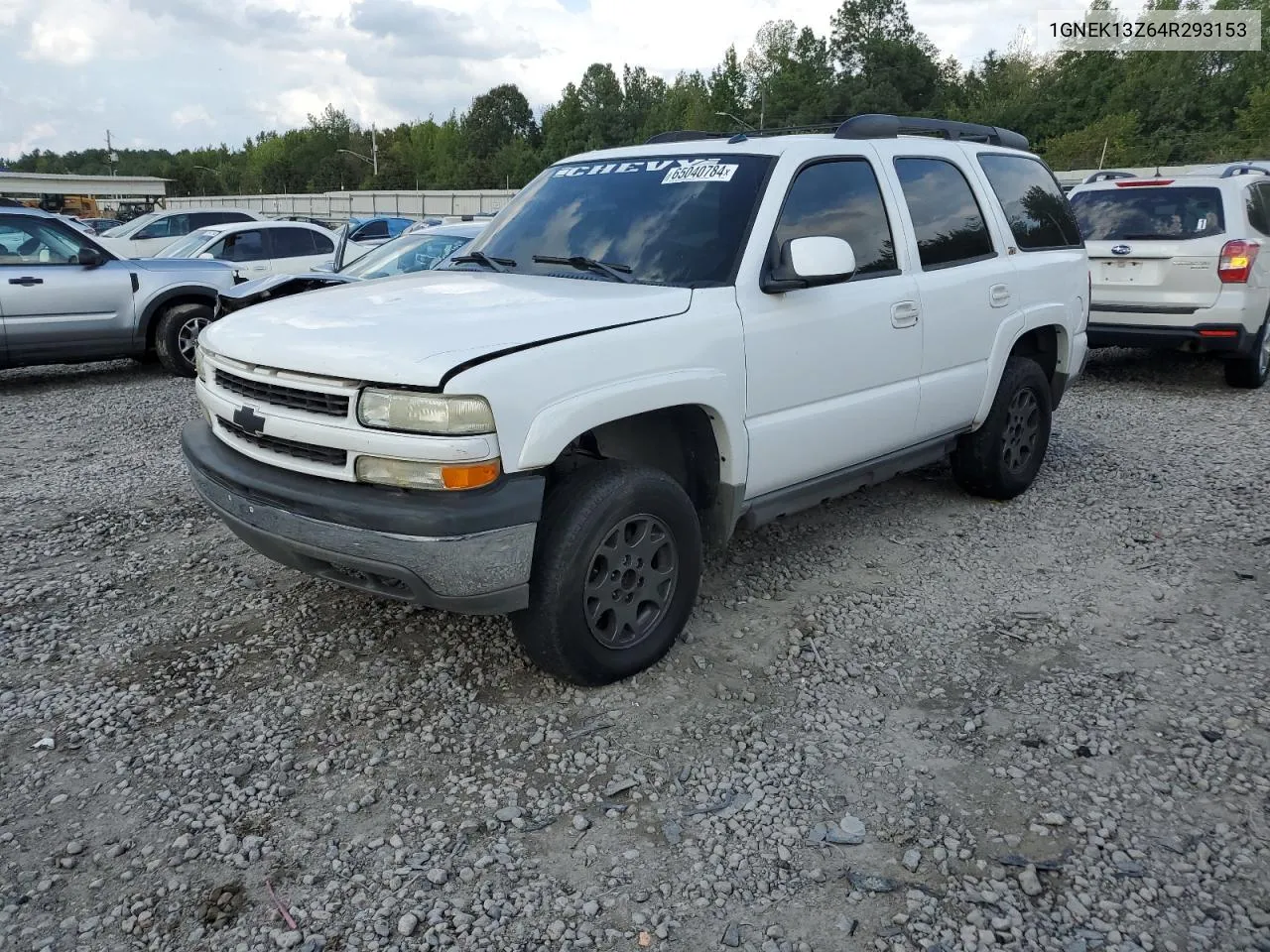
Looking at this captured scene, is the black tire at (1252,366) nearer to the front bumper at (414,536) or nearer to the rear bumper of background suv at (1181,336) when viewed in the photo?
the rear bumper of background suv at (1181,336)

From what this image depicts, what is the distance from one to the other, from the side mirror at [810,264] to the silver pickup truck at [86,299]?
7897mm

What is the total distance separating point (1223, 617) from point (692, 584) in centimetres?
231

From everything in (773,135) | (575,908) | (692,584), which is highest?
(773,135)

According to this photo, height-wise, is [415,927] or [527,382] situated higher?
[527,382]

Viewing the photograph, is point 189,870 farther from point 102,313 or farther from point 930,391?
point 102,313

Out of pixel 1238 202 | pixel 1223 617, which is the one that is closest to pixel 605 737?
pixel 1223 617

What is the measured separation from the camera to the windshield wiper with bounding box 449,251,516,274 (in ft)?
14.0

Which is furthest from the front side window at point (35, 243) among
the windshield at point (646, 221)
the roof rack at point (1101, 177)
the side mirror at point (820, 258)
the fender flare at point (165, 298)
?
the roof rack at point (1101, 177)

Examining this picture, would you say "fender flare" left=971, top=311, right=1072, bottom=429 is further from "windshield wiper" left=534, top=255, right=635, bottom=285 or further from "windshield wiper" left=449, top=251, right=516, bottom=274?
"windshield wiper" left=449, top=251, right=516, bottom=274

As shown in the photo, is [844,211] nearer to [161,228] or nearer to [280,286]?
[280,286]

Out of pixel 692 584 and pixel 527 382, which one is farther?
pixel 692 584

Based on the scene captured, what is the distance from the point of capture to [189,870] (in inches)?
104

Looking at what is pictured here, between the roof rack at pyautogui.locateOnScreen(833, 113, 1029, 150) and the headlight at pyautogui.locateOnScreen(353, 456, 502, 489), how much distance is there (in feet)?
8.04

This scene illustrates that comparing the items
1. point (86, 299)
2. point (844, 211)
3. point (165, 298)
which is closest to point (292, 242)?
point (165, 298)
